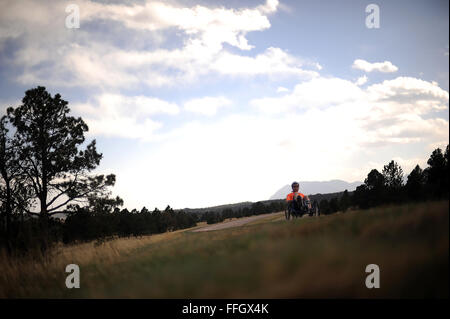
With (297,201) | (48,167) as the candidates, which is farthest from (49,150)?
(297,201)

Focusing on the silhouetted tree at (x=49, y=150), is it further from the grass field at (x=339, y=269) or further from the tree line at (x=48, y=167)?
the grass field at (x=339, y=269)

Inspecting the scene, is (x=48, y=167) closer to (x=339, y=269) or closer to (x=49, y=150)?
(x=49, y=150)

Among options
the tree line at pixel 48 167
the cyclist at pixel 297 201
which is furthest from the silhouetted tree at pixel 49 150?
the cyclist at pixel 297 201

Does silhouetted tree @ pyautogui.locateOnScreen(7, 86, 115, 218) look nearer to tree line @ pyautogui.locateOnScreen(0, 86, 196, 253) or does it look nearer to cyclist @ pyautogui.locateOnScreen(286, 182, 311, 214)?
tree line @ pyautogui.locateOnScreen(0, 86, 196, 253)

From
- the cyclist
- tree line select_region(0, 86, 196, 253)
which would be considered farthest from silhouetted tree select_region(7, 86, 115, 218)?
the cyclist

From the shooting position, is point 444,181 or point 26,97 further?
point 26,97

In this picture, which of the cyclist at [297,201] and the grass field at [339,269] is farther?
the cyclist at [297,201]

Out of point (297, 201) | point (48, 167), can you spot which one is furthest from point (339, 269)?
point (48, 167)

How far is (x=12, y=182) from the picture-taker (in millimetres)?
14203

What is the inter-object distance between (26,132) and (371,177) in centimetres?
5123

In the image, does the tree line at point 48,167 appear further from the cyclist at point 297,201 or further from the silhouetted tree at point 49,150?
the cyclist at point 297,201

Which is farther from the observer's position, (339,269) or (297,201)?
(297,201)
